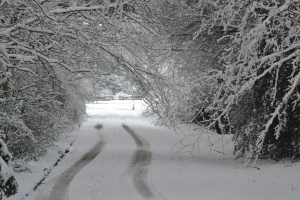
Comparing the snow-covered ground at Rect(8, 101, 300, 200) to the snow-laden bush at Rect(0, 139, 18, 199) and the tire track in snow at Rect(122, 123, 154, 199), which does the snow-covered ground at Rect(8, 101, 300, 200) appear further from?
the snow-laden bush at Rect(0, 139, 18, 199)

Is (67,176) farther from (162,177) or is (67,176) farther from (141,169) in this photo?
(162,177)

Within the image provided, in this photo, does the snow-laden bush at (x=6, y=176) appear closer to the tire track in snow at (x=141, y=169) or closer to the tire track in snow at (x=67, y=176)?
the tire track in snow at (x=67, y=176)

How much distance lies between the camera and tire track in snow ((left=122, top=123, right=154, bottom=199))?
1073 centimetres

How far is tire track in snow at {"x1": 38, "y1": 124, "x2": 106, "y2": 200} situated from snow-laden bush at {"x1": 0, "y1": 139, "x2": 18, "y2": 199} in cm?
254

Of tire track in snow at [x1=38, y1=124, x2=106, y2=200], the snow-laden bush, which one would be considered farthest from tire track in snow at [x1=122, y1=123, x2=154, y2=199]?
the snow-laden bush

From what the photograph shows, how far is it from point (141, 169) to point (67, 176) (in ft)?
8.12

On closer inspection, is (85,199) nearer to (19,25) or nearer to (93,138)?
(19,25)

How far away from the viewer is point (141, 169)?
1402 centimetres

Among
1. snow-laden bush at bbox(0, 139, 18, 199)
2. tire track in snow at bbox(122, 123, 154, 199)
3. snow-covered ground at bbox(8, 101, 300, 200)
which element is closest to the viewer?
snow-laden bush at bbox(0, 139, 18, 199)

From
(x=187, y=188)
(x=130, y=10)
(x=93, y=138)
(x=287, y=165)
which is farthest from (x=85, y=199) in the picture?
(x=93, y=138)

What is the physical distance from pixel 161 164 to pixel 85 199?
18.9ft

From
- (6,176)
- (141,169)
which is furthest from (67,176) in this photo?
(6,176)

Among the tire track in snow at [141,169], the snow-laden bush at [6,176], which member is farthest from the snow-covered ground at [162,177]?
the snow-laden bush at [6,176]

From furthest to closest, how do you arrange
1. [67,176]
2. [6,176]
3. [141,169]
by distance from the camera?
[141,169], [67,176], [6,176]
